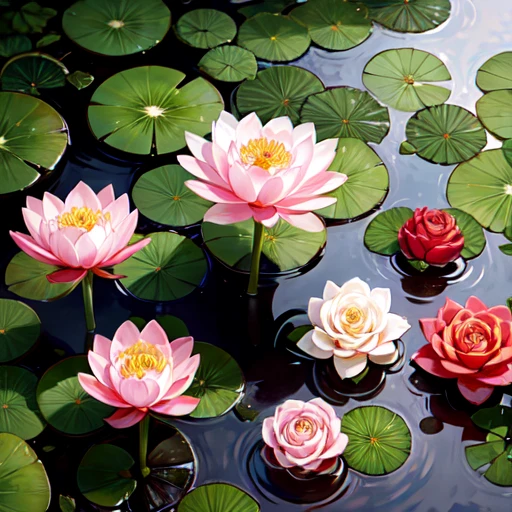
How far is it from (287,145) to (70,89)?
887 mm

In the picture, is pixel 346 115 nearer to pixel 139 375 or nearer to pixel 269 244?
pixel 269 244

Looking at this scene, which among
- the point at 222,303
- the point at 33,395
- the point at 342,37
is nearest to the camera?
the point at 33,395

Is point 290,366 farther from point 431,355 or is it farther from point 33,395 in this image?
point 33,395

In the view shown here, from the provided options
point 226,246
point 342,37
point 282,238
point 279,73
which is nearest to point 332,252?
point 282,238

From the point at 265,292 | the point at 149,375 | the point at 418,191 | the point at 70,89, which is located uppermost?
the point at 70,89

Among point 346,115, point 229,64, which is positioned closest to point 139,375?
point 346,115

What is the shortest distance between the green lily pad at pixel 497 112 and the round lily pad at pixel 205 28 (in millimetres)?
834

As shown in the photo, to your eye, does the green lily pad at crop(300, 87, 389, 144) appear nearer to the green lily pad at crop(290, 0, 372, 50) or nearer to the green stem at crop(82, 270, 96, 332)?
the green lily pad at crop(290, 0, 372, 50)

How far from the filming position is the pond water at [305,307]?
1.72m

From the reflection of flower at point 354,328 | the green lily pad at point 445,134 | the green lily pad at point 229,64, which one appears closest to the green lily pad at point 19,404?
the reflection of flower at point 354,328

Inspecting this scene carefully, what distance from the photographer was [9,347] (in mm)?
1875

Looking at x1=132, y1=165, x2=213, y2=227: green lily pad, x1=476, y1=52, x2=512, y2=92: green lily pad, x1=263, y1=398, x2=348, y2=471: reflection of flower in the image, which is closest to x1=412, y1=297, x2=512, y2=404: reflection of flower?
x1=263, y1=398, x2=348, y2=471: reflection of flower

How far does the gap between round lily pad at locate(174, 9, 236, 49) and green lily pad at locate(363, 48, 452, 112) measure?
48 centimetres

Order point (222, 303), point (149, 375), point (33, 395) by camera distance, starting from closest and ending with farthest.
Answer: point (149, 375) < point (33, 395) < point (222, 303)
